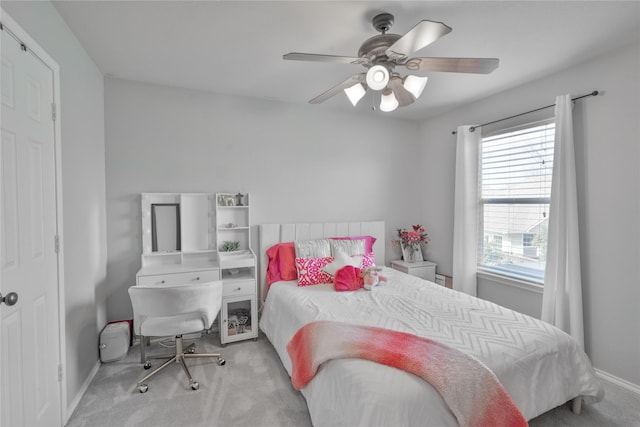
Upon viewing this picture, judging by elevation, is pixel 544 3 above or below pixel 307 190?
above

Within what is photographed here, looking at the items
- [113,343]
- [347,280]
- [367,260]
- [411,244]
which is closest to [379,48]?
[347,280]

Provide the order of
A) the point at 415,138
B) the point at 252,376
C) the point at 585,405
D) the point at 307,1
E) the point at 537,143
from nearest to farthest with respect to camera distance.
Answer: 1. the point at 307,1
2. the point at 585,405
3. the point at 252,376
4. the point at 537,143
5. the point at 415,138

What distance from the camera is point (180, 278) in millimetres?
2756

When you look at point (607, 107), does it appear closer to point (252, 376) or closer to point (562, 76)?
point (562, 76)

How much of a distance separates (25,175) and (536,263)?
13.3 ft

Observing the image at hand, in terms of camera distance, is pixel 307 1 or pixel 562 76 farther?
pixel 562 76

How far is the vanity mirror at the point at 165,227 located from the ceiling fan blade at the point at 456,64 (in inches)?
101

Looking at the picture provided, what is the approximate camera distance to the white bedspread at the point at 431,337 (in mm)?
1337

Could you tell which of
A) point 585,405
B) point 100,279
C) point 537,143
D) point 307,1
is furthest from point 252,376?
point 537,143

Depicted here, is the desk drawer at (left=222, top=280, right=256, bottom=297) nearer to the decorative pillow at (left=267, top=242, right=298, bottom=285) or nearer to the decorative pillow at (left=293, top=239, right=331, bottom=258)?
the decorative pillow at (left=267, top=242, right=298, bottom=285)

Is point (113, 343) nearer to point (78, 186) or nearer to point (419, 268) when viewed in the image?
point (78, 186)

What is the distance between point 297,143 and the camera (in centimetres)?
359

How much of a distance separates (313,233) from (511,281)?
2.22 m

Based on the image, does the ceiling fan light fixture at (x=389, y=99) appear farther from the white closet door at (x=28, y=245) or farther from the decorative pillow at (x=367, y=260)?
the white closet door at (x=28, y=245)
